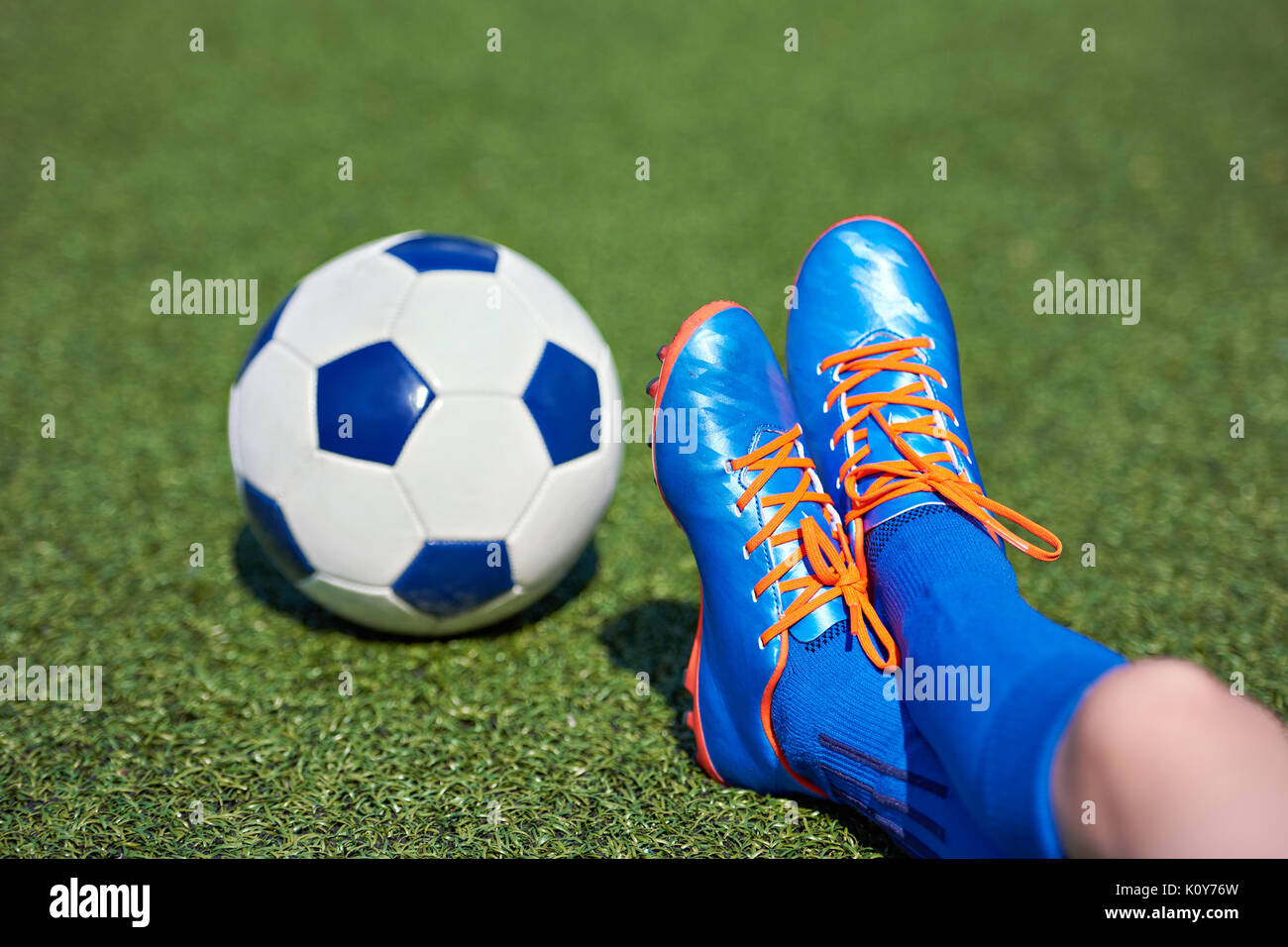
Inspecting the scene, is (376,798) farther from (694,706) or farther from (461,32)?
(461,32)

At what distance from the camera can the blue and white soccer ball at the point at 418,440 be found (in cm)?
178

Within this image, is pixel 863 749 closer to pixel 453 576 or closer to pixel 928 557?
pixel 928 557

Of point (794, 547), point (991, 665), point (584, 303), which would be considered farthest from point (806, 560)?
point (584, 303)

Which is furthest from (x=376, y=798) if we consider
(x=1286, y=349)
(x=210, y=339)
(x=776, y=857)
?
(x=1286, y=349)

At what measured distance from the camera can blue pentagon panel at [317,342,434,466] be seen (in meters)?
1.77

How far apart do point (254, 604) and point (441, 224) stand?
1.94 m

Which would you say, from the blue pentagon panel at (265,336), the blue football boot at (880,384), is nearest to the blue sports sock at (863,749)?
the blue football boot at (880,384)

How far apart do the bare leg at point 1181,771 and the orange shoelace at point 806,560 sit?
51cm

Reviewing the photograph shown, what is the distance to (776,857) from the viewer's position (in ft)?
5.12

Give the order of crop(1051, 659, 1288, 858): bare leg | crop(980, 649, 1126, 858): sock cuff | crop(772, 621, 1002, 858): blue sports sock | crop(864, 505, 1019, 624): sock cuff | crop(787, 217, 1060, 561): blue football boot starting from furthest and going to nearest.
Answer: crop(787, 217, 1060, 561): blue football boot → crop(864, 505, 1019, 624): sock cuff → crop(772, 621, 1002, 858): blue sports sock → crop(980, 649, 1126, 858): sock cuff → crop(1051, 659, 1288, 858): bare leg

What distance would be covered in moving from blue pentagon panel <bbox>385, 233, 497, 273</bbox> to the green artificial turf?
0.68 meters

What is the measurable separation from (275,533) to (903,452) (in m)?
1.07

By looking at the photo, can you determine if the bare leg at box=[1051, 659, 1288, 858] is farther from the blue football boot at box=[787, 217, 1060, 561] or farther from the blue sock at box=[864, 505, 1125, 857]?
the blue football boot at box=[787, 217, 1060, 561]

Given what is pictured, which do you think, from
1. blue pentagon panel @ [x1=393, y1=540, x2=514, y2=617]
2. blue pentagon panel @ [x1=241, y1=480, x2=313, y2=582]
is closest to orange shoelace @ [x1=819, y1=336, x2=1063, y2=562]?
blue pentagon panel @ [x1=393, y1=540, x2=514, y2=617]
